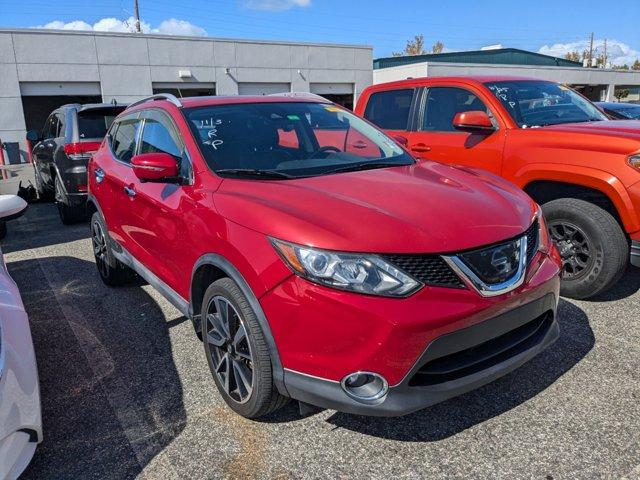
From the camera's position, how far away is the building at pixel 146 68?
800 inches

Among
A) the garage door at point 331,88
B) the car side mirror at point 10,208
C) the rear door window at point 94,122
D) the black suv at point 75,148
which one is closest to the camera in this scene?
the car side mirror at point 10,208

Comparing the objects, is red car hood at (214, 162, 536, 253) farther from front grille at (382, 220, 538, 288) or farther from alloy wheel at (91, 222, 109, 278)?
alloy wheel at (91, 222, 109, 278)

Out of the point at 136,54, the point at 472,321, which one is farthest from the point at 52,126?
the point at 136,54

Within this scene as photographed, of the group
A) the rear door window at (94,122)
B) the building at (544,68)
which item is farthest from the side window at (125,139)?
the building at (544,68)

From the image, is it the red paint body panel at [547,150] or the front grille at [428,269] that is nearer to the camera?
the front grille at [428,269]

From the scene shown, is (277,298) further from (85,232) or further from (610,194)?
(85,232)

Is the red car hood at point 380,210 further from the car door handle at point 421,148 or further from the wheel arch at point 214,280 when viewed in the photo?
the car door handle at point 421,148

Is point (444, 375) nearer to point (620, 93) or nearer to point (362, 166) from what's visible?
point (362, 166)

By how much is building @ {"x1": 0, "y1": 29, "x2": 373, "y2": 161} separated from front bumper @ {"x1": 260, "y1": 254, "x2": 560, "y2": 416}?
2001cm

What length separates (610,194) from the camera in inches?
150

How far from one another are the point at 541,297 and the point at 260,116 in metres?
2.13

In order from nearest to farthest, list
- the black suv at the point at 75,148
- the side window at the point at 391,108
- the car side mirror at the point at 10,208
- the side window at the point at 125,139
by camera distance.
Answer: the car side mirror at the point at 10,208, the side window at the point at 125,139, the side window at the point at 391,108, the black suv at the point at 75,148

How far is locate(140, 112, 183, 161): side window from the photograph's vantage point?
332 cm

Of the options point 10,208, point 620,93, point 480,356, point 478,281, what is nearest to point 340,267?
point 478,281
